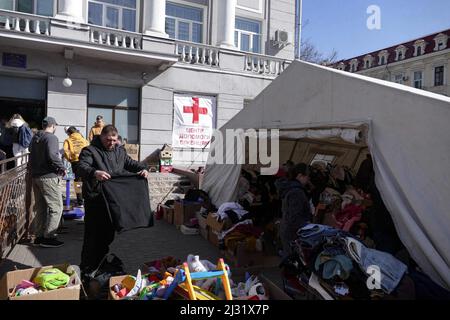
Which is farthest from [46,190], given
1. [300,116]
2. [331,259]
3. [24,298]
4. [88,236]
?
[331,259]

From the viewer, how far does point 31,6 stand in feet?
34.9

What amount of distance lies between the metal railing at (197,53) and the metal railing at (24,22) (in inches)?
159

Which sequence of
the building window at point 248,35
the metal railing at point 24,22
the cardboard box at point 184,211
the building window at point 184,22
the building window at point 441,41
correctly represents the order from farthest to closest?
the building window at point 441,41
the building window at point 248,35
the building window at point 184,22
the metal railing at point 24,22
the cardboard box at point 184,211

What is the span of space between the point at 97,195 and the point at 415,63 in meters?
37.9

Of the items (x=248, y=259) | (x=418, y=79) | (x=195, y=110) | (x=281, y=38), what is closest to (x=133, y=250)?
(x=248, y=259)

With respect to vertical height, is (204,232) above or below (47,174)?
below

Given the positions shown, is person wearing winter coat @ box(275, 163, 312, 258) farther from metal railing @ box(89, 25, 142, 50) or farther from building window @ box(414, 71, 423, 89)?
building window @ box(414, 71, 423, 89)

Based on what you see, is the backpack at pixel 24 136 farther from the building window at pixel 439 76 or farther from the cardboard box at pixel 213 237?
the building window at pixel 439 76

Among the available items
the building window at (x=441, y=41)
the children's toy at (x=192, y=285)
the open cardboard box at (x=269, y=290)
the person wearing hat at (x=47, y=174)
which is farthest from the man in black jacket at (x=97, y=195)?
the building window at (x=441, y=41)

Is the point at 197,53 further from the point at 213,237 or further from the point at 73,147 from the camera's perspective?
the point at 213,237

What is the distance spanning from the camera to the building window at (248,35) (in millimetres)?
14125

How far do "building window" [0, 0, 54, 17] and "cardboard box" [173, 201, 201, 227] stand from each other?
8.19 metres

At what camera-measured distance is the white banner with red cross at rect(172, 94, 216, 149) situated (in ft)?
39.5
